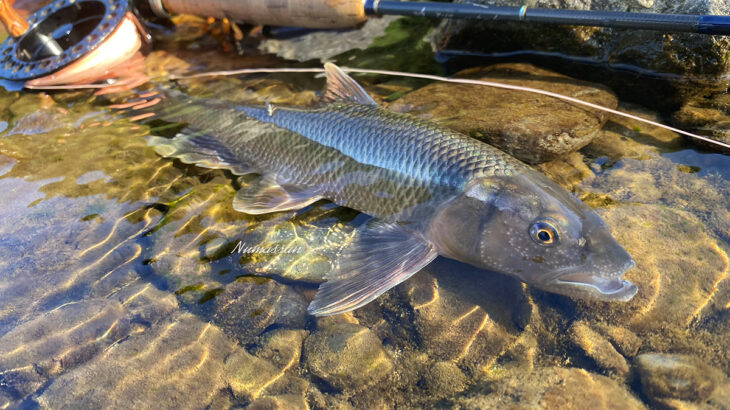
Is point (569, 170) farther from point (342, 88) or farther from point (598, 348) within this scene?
point (342, 88)

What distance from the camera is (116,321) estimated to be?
3680mm

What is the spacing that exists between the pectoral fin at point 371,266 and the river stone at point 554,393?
0.90 metres

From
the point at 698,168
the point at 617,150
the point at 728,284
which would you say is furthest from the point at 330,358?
the point at 698,168

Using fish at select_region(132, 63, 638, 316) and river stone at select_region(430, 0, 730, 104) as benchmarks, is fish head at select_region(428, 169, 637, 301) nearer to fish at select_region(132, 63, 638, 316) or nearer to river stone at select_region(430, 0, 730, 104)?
fish at select_region(132, 63, 638, 316)

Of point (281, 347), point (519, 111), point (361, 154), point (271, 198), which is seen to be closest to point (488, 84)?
point (519, 111)

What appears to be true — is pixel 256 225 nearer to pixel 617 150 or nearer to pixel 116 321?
pixel 116 321

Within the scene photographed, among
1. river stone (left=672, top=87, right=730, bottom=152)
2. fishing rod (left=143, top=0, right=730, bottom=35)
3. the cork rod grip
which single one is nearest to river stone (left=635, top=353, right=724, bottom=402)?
river stone (left=672, top=87, right=730, bottom=152)

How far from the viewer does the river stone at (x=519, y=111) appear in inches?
176

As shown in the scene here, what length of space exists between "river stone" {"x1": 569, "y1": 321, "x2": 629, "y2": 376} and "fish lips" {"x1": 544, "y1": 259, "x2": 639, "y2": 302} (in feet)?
1.08

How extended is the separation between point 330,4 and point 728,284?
189 inches

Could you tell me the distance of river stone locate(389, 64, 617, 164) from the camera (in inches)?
176

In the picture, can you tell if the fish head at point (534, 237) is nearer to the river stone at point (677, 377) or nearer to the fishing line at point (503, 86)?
the river stone at point (677, 377)

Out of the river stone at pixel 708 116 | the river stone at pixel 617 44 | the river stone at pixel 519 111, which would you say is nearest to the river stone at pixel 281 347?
the river stone at pixel 519 111

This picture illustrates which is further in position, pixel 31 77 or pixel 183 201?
pixel 31 77
